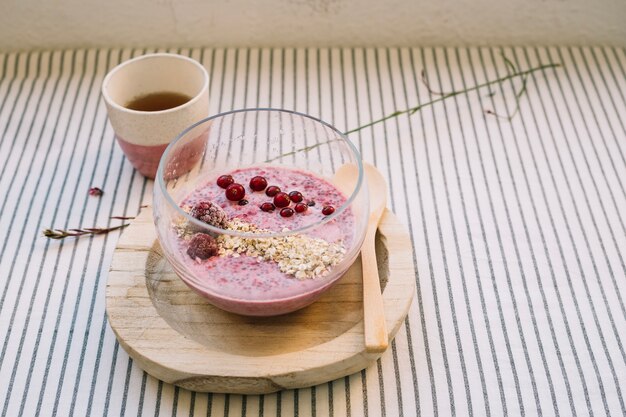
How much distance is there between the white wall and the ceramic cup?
35cm

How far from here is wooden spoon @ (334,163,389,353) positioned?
866mm

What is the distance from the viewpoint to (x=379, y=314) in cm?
89

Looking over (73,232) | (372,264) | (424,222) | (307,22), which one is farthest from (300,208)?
(307,22)

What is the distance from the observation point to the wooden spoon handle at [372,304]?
0.86 meters

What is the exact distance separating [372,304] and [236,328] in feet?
0.60

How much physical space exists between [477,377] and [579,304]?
8.9 inches

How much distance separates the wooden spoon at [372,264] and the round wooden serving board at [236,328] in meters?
0.02

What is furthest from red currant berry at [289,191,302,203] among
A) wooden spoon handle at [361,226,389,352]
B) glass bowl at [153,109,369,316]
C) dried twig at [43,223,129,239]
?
dried twig at [43,223,129,239]

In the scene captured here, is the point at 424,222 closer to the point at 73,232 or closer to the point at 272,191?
the point at 272,191

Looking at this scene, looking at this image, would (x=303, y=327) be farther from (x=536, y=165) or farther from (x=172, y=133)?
(x=536, y=165)

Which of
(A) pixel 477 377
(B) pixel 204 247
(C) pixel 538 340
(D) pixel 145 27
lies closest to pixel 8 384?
(B) pixel 204 247

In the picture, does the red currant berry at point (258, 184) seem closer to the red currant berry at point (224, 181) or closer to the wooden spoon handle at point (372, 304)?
the red currant berry at point (224, 181)

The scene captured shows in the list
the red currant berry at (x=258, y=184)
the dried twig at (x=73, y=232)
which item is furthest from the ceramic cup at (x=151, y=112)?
the red currant berry at (x=258, y=184)

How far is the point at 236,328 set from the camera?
3.01ft
